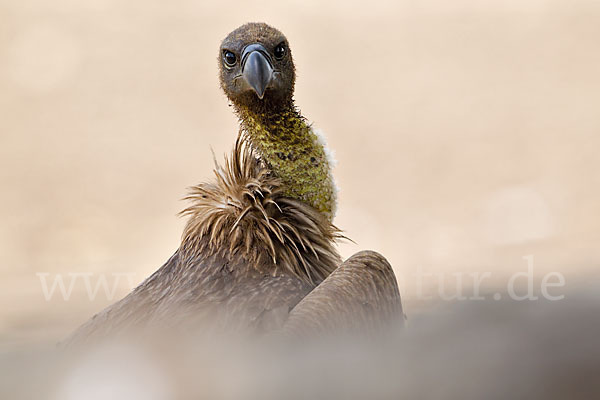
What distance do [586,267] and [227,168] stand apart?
3188 mm

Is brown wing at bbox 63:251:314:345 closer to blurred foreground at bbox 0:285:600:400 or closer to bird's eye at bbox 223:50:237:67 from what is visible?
bird's eye at bbox 223:50:237:67

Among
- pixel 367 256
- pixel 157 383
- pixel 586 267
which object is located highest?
pixel 367 256

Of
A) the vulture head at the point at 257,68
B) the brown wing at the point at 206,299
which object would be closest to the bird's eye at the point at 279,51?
the vulture head at the point at 257,68

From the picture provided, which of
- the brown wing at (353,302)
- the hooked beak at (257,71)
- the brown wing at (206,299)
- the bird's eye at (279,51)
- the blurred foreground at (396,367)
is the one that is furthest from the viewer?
the bird's eye at (279,51)

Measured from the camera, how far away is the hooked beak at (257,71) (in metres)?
3.60

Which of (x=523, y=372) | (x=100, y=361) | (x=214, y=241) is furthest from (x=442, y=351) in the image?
(x=214, y=241)

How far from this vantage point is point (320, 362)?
0.52m

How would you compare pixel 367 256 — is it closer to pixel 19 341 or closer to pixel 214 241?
pixel 214 241

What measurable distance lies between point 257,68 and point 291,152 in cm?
48

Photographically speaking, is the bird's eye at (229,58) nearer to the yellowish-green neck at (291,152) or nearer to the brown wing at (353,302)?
the yellowish-green neck at (291,152)

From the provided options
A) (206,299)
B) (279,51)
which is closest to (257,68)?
(279,51)

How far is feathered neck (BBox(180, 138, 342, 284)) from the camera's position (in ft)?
11.0

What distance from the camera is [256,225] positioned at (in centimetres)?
343

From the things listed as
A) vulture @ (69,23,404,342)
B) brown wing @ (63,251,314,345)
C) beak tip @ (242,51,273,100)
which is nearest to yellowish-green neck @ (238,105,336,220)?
vulture @ (69,23,404,342)
